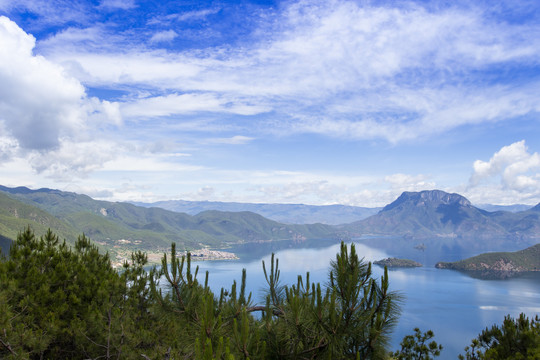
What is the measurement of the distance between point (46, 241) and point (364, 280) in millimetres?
13218

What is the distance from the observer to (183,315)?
7504mm

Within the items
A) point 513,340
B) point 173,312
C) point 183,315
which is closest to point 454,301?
point 513,340

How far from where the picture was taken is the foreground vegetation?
18.8ft

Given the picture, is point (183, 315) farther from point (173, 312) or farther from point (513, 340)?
point (513, 340)

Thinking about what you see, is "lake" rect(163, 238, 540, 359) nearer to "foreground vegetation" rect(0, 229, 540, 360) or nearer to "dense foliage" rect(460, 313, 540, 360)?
"dense foliage" rect(460, 313, 540, 360)

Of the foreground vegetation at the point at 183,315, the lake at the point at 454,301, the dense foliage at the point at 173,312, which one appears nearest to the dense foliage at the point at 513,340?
the foreground vegetation at the point at 183,315

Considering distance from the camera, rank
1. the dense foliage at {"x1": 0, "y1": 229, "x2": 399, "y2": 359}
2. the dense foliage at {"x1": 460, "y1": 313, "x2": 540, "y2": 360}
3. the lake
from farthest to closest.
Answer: the lake
the dense foliage at {"x1": 460, "y1": 313, "x2": 540, "y2": 360}
the dense foliage at {"x1": 0, "y1": 229, "x2": 399, "y2": 359}

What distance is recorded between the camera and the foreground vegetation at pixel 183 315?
5.73 meters

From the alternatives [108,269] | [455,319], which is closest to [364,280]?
[108,269]

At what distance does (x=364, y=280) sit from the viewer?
257 inches

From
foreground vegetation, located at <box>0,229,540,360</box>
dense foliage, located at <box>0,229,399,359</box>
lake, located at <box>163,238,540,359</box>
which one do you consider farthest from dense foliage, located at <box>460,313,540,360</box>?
lake, located at <box>163,238,540,359</box>

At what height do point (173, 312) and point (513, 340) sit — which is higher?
point (173, 312)

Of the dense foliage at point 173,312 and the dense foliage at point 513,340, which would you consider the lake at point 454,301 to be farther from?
the dense foliage at point 173,312

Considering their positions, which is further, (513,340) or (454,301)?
(454,301)
